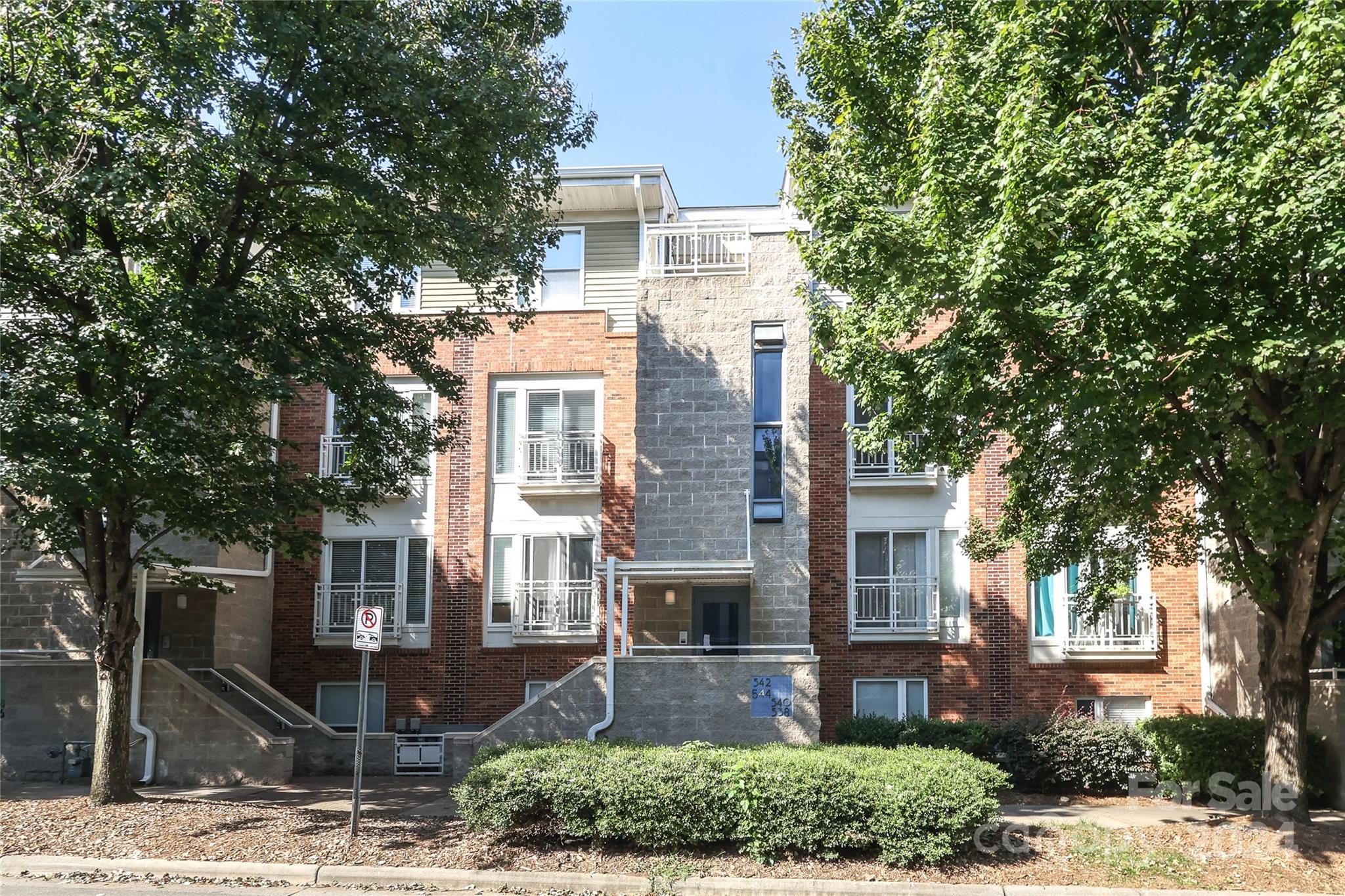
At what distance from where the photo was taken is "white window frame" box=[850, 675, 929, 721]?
20.2 metres

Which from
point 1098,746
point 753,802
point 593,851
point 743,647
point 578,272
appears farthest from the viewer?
point 578,272

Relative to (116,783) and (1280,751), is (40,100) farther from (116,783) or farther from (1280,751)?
(1280,751)

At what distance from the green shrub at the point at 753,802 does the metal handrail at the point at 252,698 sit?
902 cm

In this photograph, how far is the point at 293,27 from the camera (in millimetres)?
12328

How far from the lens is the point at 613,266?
22922mm

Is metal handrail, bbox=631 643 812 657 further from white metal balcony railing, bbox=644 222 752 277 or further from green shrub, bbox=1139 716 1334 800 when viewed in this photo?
white metal balcony railing, bbox=644 222 752 277

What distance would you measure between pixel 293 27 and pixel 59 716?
12887mm

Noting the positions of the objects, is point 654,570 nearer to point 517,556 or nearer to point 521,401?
point 517,556

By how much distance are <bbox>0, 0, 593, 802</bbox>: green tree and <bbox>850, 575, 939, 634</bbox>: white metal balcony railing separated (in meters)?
8.89

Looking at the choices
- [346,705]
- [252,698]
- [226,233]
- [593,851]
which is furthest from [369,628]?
[346,705]

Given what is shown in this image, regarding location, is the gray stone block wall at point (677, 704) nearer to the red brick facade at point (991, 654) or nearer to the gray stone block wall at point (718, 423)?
the gray stone block wall at point (718, 423)

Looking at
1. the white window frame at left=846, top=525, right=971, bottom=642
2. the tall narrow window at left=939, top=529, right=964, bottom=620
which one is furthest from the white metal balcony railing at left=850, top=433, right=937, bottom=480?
the tall narrow window at left=939, top=529, right=964, bottom=620

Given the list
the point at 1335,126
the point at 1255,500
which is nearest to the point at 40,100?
the point at 1335,126

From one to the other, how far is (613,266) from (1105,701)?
12913mm
